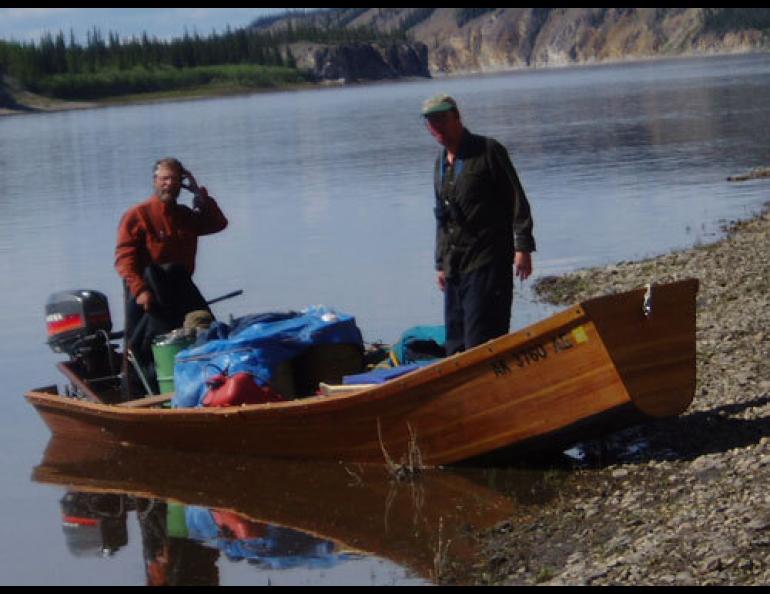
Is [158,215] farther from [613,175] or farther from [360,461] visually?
[613,175]

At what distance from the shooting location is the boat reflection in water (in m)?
→ 8.59

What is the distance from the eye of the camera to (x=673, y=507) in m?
7.69

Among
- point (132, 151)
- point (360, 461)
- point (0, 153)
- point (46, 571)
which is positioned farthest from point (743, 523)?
point (0, 153)

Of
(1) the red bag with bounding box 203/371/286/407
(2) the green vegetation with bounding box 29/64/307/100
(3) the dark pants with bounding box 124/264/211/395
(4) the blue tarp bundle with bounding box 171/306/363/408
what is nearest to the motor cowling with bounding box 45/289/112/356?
(3) the dark pants with bounding box 124/264/211/395

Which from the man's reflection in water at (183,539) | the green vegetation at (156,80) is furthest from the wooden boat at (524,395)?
the green vegetation at (156,80)

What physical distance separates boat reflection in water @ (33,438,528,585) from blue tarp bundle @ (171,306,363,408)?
643 mm

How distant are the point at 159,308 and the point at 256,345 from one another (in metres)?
1.23

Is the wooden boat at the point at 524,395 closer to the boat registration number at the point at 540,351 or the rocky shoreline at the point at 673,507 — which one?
the boat registration number at the point at 540,351

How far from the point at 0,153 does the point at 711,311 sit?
→ 50.7m

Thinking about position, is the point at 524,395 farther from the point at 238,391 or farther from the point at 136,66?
the point at 136,66

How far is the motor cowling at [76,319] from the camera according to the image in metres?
11.8

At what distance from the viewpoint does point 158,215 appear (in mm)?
10883

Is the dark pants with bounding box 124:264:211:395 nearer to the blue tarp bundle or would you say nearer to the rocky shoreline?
the blue tarp bundle

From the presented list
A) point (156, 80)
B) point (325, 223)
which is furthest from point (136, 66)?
point (325, 223)
